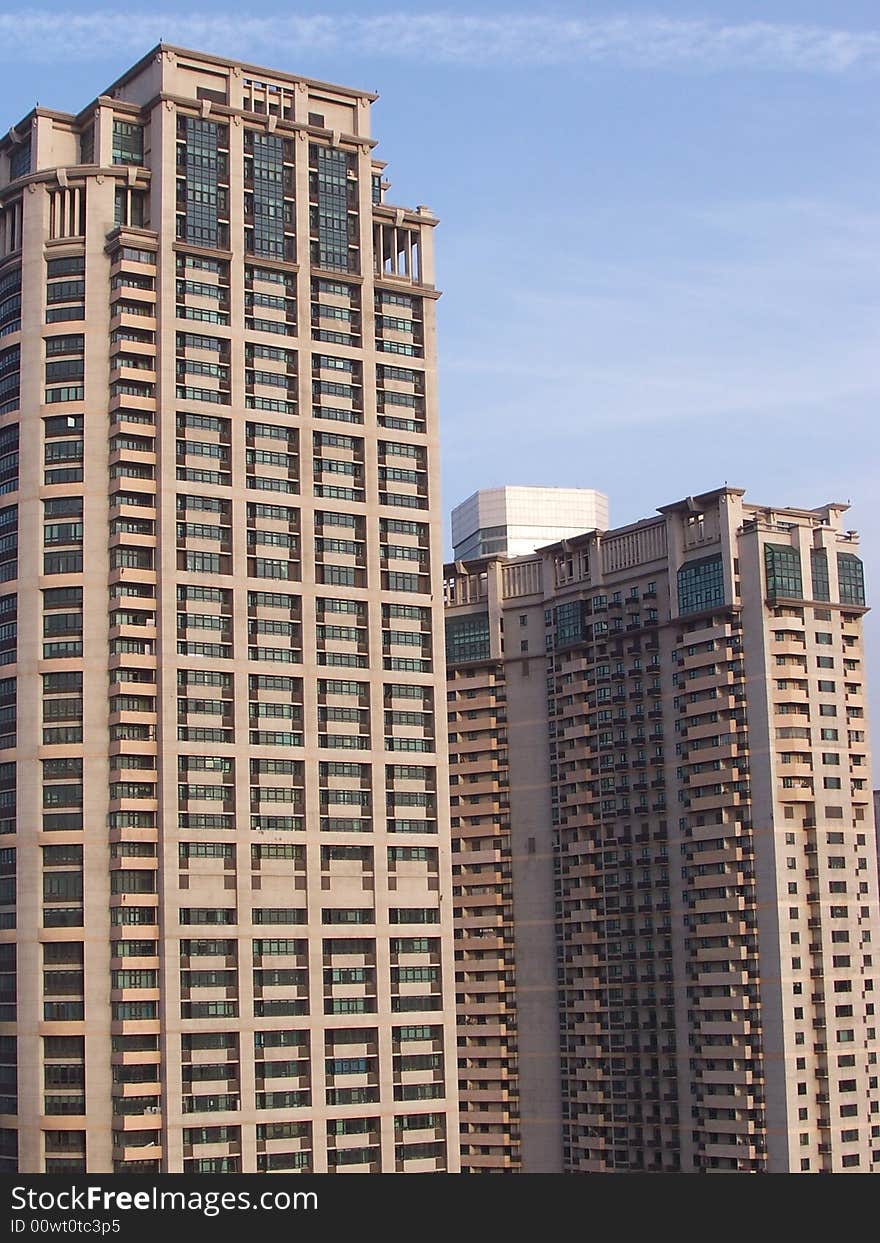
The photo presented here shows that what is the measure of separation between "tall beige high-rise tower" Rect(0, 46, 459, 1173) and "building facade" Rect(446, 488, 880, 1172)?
2826 cm

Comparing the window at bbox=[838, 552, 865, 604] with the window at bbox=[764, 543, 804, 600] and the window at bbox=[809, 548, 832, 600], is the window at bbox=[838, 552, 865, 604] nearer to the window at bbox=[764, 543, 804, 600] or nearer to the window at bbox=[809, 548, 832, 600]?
the window at bbox=[809, 548, 832, 600]

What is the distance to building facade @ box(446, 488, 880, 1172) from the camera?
13750cm

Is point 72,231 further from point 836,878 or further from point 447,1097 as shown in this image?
point 836,878

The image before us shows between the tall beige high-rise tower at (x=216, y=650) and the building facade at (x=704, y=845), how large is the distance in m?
28.3

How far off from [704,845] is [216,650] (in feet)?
145

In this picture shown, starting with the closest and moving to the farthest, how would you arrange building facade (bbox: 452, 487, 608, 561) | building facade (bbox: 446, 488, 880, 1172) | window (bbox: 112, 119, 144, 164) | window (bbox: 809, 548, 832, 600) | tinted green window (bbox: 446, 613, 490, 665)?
1. window (bbox: 112, 119, 144, 164)
2. building facade (bbox: 446, 488, 880, 1172)
3. window (bbox: 809, 548, 832, 600)
4. tinted green window (bbox: 446, 613, 490, 665)
5. building facade (bbox: 452, 487, 608, 561)

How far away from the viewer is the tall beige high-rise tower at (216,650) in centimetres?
11056

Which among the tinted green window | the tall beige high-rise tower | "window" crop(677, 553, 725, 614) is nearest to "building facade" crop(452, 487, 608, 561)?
the tinted green window

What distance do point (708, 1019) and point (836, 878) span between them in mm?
13338

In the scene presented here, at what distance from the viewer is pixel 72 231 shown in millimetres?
120438

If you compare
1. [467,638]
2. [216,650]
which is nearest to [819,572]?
[467,638]

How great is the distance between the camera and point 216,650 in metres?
116

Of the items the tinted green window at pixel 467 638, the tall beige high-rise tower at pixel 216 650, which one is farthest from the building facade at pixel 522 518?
the tall beige high-rise tower at pixel 216 650

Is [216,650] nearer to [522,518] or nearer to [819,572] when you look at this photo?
[819,572]
